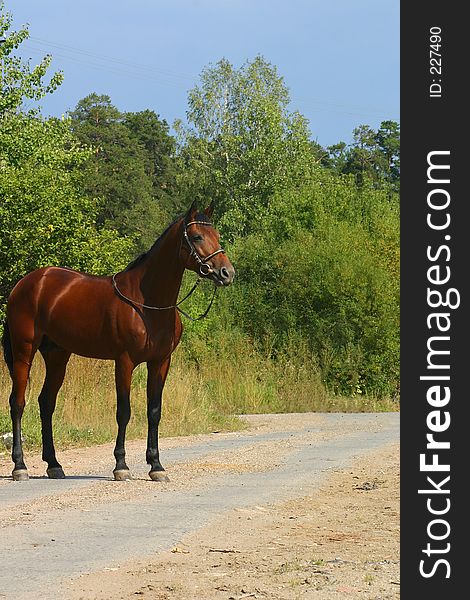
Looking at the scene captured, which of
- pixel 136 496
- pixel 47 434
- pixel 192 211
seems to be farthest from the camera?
pixel 47 434

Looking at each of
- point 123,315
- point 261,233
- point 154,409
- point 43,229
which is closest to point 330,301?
point 261,233

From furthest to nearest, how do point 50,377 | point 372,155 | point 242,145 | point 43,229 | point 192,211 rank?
point 372,155 < point 242,145 < point 43,229 < point 50,377 < point 192,211

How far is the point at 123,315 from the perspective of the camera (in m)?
14.1

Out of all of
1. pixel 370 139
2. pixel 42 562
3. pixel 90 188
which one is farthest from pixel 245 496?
pixel 370 139

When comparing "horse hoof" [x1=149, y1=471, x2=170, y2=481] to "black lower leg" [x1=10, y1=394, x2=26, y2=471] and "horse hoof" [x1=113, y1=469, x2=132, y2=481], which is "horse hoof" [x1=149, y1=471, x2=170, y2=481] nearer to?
"horse hoof" [x1=113, y1=469, x2=132, y2=481]

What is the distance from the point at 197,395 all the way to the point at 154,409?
1118 cm

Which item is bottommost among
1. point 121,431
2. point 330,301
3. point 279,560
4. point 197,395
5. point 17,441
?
point 279,560

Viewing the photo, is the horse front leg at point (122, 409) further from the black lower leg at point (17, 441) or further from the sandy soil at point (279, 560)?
the sandy soil at point (279, 560)

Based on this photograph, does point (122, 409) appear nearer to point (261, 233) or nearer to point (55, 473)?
point (55, 473)

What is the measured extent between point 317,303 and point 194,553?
26.4 metres

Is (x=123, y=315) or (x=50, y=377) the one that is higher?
(x=123, y=315)

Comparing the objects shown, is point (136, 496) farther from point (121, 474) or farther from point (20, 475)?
point (20, 475)

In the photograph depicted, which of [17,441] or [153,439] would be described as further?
[17,441]

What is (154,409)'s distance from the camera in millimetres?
14289
